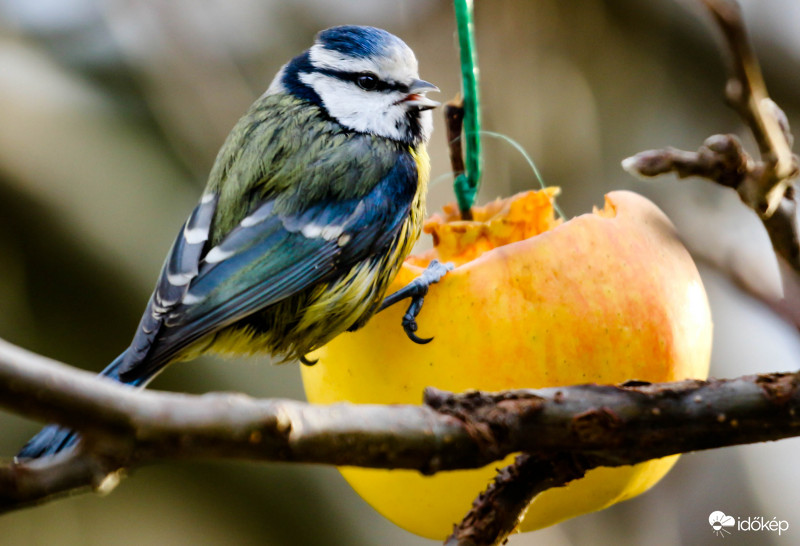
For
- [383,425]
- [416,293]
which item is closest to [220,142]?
[416,293]

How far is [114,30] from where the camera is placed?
8.78 feet

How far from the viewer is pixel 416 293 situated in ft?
4.04

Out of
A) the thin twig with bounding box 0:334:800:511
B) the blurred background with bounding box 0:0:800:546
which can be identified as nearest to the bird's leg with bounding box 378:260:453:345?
the thin twig with bounding box 0:334:800:511

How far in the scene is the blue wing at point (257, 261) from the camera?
117 cm

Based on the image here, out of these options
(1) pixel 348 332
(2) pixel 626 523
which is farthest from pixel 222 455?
(2) pixel 626 523

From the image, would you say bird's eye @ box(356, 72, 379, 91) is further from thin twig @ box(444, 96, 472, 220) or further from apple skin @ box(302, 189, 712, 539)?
apple skin @ box(302, 189, 712, 539)

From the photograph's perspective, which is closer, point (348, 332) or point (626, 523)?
point (348, 332)

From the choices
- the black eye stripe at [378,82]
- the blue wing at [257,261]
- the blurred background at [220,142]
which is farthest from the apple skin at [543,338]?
the blurred background at [220,142]

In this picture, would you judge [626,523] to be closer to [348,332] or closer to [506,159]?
[506,159]

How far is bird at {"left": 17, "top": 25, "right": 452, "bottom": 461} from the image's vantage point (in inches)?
47.6

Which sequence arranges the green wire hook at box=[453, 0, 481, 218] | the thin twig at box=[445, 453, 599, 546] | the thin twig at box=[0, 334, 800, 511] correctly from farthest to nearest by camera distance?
1. the green wire hook at box=[453, 0, 481, 218]
2. the thin twig at box=[445, 453, 599, 546]
3. the thin twig at box=[0, 334, 800, 511]

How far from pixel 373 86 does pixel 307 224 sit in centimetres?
30

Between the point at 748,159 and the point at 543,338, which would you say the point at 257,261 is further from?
the point at 748,159

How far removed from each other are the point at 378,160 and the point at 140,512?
1440mm
